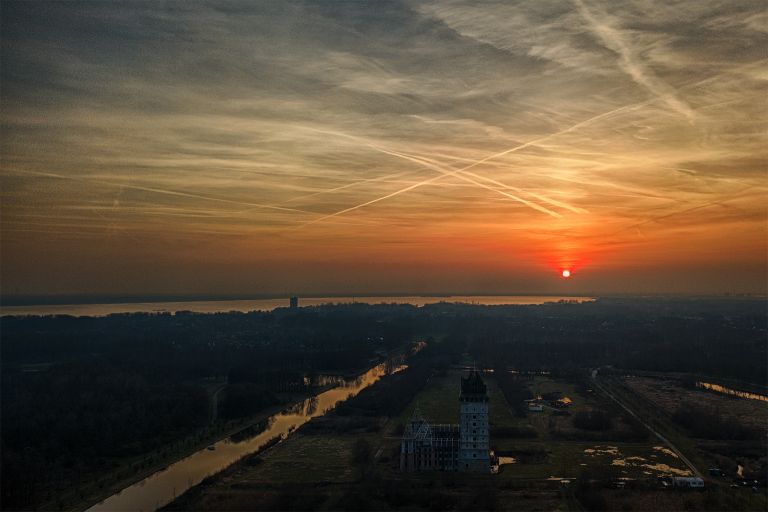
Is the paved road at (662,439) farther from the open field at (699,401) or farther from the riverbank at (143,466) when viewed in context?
the riverbank at (143,466)

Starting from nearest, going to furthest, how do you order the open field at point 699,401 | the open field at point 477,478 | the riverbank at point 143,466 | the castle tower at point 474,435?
the open field at point 477,478, the riverbank at point 143,466, the castle tower at point 474,435, the open field at point 699,401

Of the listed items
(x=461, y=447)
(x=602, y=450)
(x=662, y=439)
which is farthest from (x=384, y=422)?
(x=662, y=439)

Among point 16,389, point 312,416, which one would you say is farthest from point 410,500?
point 16,389

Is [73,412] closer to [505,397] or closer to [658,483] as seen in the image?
[505,397]

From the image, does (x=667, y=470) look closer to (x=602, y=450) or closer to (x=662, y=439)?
(x=602, y=450)

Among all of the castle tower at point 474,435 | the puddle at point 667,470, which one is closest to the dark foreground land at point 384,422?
the puddle at point 667,470
